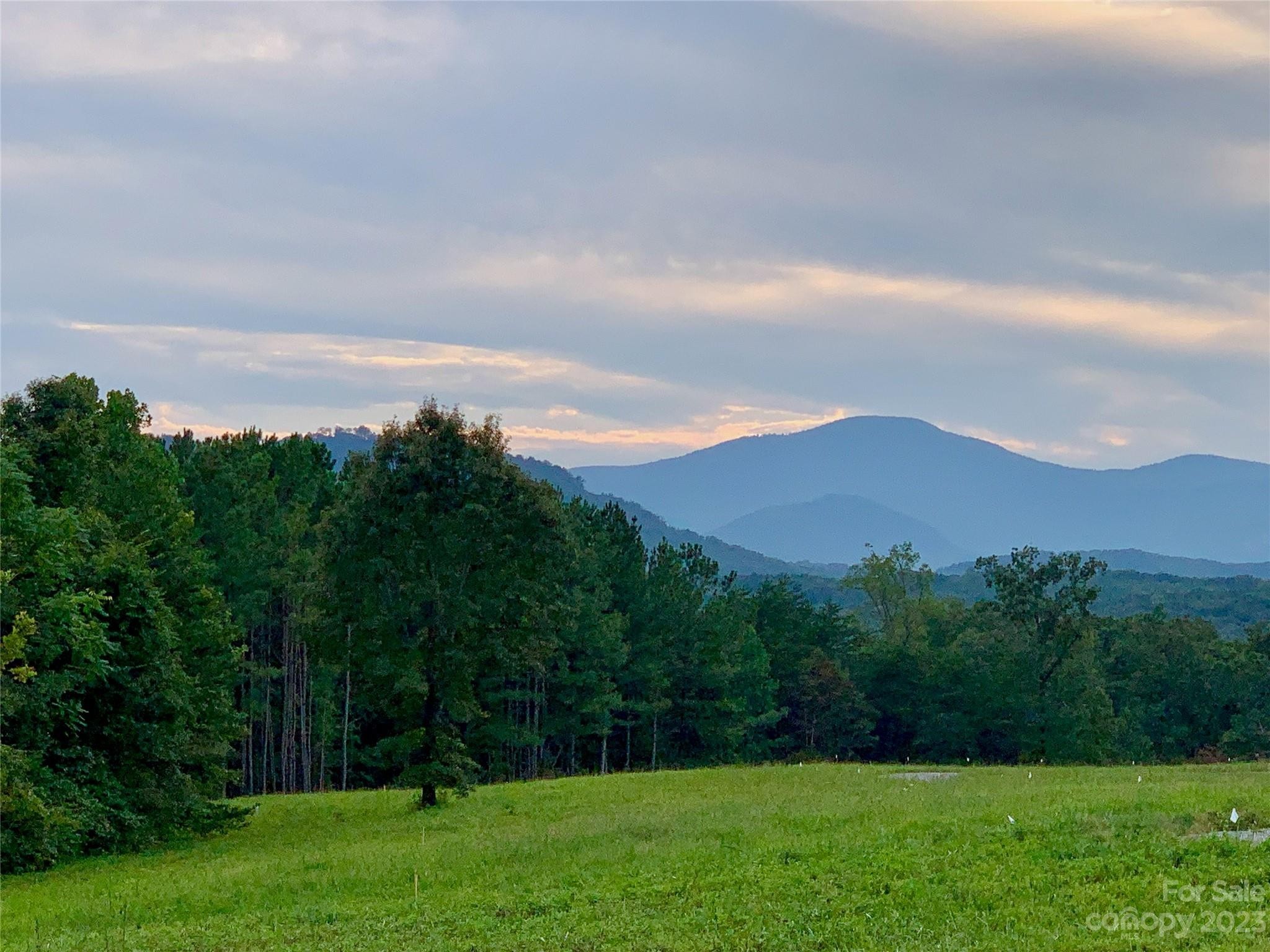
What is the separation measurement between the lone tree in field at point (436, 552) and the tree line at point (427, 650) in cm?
7

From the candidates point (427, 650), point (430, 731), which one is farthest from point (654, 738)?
point (427, 650)

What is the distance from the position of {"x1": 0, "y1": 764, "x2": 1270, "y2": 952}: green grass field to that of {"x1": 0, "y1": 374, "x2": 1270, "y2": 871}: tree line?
3.66 metres

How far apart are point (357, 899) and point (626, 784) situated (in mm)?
18333

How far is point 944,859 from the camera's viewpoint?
47.4 ft

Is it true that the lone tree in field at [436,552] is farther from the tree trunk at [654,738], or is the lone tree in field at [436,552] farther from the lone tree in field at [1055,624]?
the lone tree in field at [1055,624]

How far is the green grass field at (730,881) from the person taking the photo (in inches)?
476

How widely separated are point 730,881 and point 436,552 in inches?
567

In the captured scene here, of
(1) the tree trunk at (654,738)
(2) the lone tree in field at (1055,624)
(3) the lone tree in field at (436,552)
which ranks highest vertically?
(3) the lone tree in field at (436,552)

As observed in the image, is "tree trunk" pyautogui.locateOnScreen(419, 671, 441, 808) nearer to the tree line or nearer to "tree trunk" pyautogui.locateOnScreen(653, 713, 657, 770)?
the tree line

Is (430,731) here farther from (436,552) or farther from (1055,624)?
(1055,624)

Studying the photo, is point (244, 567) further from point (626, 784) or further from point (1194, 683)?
point (1194, 683)

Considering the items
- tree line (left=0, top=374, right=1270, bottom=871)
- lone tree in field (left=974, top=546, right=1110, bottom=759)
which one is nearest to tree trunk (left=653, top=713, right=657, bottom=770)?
tree line (left=0, top=374, right=1270, bottom=871)

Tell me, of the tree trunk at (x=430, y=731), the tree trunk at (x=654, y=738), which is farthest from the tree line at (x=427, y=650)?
the tree trunk at (x=654, y=738)

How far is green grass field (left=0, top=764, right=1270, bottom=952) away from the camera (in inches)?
476
